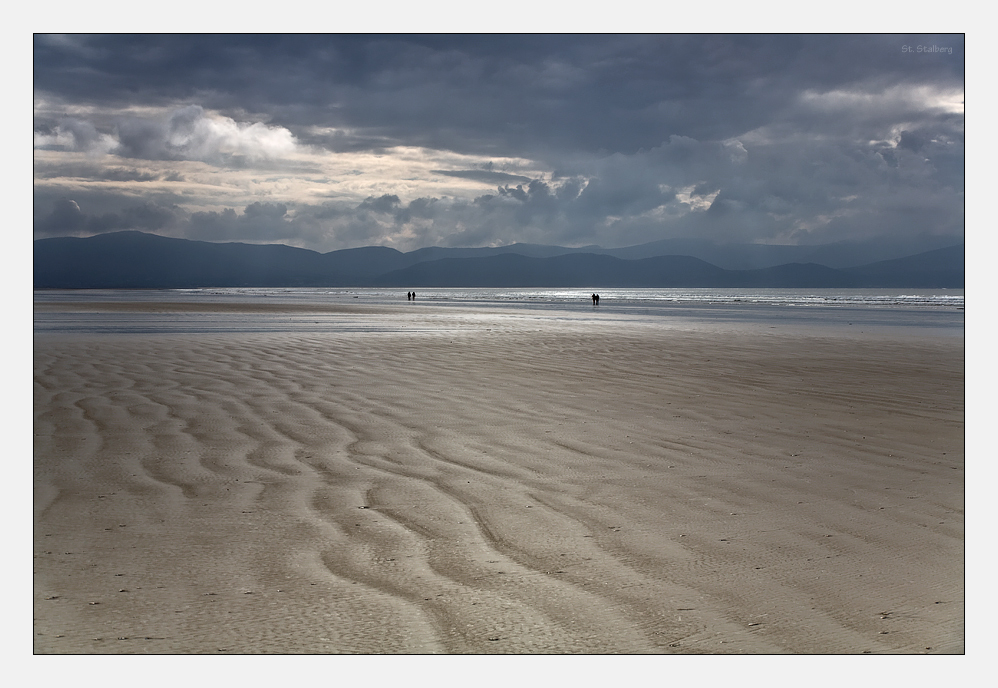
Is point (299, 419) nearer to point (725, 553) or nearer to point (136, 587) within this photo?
point (136, 587)

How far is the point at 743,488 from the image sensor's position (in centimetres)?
457

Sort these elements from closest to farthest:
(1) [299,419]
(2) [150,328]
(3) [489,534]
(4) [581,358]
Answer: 1. (3) [489,534]
2. (1) [299,419]
3. (4) [581,358]
4. (2) [150,328]

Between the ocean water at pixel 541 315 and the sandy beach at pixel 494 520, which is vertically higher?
the ocean water at pixel 541 315

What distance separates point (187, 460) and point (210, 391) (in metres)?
3.50

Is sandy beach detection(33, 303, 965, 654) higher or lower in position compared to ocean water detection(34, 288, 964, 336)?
lower

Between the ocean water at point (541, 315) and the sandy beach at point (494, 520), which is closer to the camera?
the sandy beach at point (494, 520)

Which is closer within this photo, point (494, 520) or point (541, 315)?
point (494, 520)

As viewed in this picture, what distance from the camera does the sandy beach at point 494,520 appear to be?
Result: 275 cm

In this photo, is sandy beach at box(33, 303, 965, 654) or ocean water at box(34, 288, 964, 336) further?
ocean water at box(34, 288, 964, 336)

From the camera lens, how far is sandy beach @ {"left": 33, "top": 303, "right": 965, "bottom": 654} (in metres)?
2.75

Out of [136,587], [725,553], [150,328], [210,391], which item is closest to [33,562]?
[136,587]

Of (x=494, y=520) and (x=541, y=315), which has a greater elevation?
(x=541, y=315)

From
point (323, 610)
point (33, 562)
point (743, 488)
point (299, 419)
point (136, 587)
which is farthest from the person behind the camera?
point (299, 419)

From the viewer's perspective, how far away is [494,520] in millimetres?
3889
